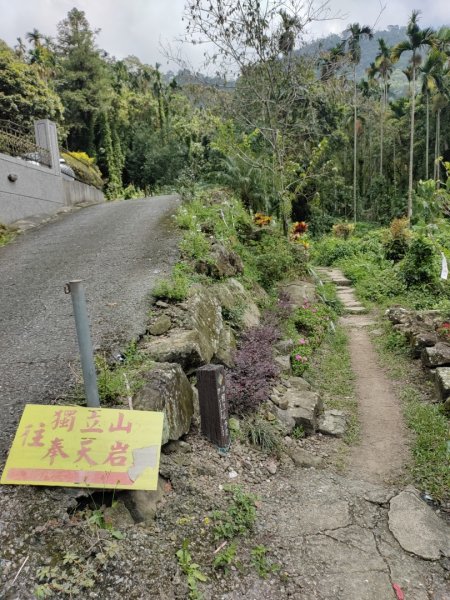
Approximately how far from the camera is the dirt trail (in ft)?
12.5

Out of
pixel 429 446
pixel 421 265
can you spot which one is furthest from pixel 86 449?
pixel 421 265

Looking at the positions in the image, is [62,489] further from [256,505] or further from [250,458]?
[250,458]

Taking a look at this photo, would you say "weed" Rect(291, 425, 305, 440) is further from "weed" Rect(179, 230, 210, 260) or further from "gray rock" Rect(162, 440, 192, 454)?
"weed" Rect(179, 230, 210, 260)

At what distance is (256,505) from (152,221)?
6.95m

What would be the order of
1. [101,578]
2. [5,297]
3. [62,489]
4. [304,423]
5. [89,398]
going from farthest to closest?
[5,297] < [304,423] < [89,398] < [62,489] < [101,578]

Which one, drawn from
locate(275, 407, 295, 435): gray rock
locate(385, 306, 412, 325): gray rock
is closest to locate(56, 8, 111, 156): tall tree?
locate(385, 306, 412, 325): gray rock

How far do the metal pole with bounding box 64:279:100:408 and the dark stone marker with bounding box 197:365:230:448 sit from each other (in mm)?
985

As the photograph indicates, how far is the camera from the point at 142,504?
254cm

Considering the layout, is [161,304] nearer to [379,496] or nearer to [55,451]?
[55,451]

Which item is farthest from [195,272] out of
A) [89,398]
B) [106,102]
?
[106,102]

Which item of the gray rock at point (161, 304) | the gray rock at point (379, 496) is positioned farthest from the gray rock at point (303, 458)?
the gray rock at point (161, 304)

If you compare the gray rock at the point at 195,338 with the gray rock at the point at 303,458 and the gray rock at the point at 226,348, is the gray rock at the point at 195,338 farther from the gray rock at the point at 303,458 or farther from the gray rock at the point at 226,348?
the gray rock at the point at 303,458

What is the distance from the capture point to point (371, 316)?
8.91m

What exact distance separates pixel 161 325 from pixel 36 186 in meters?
8.74
